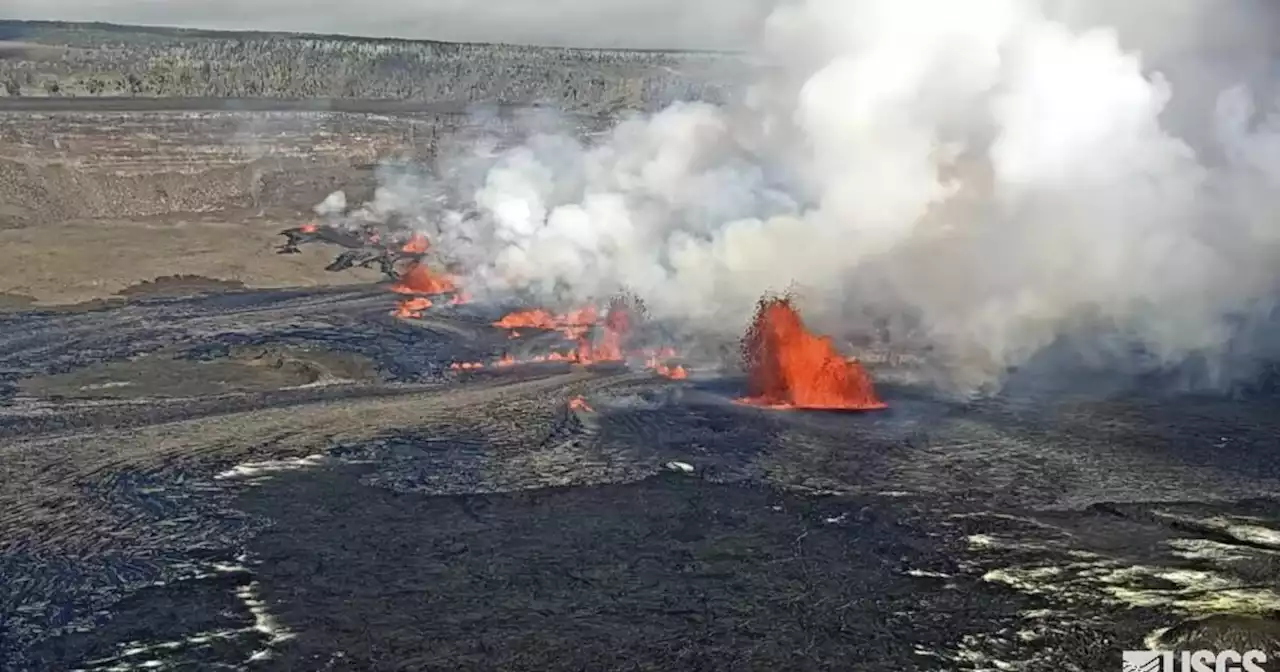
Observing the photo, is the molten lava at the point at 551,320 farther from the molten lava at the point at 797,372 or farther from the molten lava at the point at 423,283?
the molten lava at the point at 423,283

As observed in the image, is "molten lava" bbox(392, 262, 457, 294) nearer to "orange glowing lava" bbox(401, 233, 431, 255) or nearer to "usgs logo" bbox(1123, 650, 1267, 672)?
"orange glowing lava" bbox(401, 233, 431, 255)

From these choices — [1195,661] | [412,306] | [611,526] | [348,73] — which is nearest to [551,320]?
[412,306]

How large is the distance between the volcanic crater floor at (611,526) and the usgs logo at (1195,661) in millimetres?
289

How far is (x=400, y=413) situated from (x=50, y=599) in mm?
12946

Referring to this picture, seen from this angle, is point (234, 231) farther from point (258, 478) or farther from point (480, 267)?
point (258, 478)

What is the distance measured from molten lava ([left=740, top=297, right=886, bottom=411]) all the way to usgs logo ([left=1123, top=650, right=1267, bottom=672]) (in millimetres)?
15257

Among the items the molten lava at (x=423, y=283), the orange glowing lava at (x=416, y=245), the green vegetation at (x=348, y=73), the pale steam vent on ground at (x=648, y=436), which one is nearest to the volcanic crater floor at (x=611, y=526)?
the pale steam vent on ground at (x=648, y=436)

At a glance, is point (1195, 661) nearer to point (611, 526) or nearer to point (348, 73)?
point (611, 526)

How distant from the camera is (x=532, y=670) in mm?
17578

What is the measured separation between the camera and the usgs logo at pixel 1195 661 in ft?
56.9

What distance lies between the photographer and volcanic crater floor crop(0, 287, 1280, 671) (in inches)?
731

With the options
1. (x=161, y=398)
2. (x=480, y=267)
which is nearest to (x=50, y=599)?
(x=161, y=398)

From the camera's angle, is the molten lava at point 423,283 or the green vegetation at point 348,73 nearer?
the molten lava at point 423,283

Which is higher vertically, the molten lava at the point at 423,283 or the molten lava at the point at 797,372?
the molten lava at the point at 423,283
